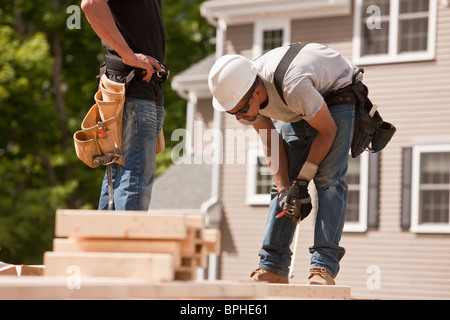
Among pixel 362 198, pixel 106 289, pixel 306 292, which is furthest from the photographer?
pixel 362 198

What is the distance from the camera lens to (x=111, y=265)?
315 cm

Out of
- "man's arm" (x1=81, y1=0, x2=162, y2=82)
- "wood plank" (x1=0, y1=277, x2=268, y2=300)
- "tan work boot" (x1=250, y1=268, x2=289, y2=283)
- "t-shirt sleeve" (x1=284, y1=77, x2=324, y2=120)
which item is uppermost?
"man's arm" (x1=81, y1=0, x2=162, y2=82)

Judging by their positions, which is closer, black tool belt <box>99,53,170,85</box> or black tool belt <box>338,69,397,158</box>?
black tool belt <box>99,53,170,85</box>

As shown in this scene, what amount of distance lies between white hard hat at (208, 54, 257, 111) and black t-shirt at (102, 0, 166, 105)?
0.42 metres

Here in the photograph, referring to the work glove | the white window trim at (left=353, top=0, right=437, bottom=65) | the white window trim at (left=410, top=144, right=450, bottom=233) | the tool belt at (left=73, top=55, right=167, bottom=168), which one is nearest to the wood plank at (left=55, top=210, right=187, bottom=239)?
the tool belt at (left=73, top=55, right=167, bottom=168)

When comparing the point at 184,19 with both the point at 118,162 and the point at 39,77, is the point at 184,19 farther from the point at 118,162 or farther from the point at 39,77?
the point at 118,162

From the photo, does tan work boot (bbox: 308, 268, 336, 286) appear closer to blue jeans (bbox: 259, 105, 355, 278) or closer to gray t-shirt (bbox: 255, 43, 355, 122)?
blue jeans (bbox: 259, 105, 355, 278)

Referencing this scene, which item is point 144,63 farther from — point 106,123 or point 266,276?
point 266,276

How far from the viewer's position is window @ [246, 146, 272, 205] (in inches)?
736

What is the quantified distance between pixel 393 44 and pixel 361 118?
1261 centimetres

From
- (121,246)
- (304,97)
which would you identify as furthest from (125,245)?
(304,97)

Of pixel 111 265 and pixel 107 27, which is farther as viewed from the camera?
pixel 107 27

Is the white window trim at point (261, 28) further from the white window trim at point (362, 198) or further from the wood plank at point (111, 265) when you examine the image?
the wood plank at point (111, 265)

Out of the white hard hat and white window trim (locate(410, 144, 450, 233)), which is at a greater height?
white window trim (locate(410, 144, 450, 233))
